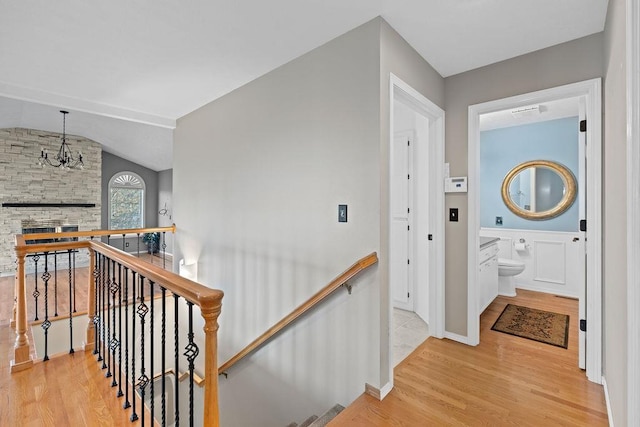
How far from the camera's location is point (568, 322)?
3.18 metres

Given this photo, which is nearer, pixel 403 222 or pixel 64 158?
pixel 403 222

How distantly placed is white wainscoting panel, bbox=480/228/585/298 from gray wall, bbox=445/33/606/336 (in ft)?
7.96

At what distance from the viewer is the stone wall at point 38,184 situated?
6195mm

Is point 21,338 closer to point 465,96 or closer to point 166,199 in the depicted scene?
point 465,96

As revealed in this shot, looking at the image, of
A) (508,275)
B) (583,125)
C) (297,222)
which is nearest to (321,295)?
(297,222)

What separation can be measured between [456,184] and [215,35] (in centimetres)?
231

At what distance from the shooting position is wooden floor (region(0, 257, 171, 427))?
1711 millimetres

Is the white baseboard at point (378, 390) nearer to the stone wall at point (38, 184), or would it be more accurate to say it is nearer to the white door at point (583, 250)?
the white door at point (583, 250)

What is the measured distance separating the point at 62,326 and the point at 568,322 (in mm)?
6133

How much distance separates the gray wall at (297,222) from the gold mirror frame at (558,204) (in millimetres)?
3608

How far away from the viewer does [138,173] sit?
898cm

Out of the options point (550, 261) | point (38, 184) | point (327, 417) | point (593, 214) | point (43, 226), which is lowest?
point (327, 417)

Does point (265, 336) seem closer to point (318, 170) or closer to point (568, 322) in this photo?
point (318, 170)

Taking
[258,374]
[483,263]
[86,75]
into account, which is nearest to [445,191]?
[483,263]
